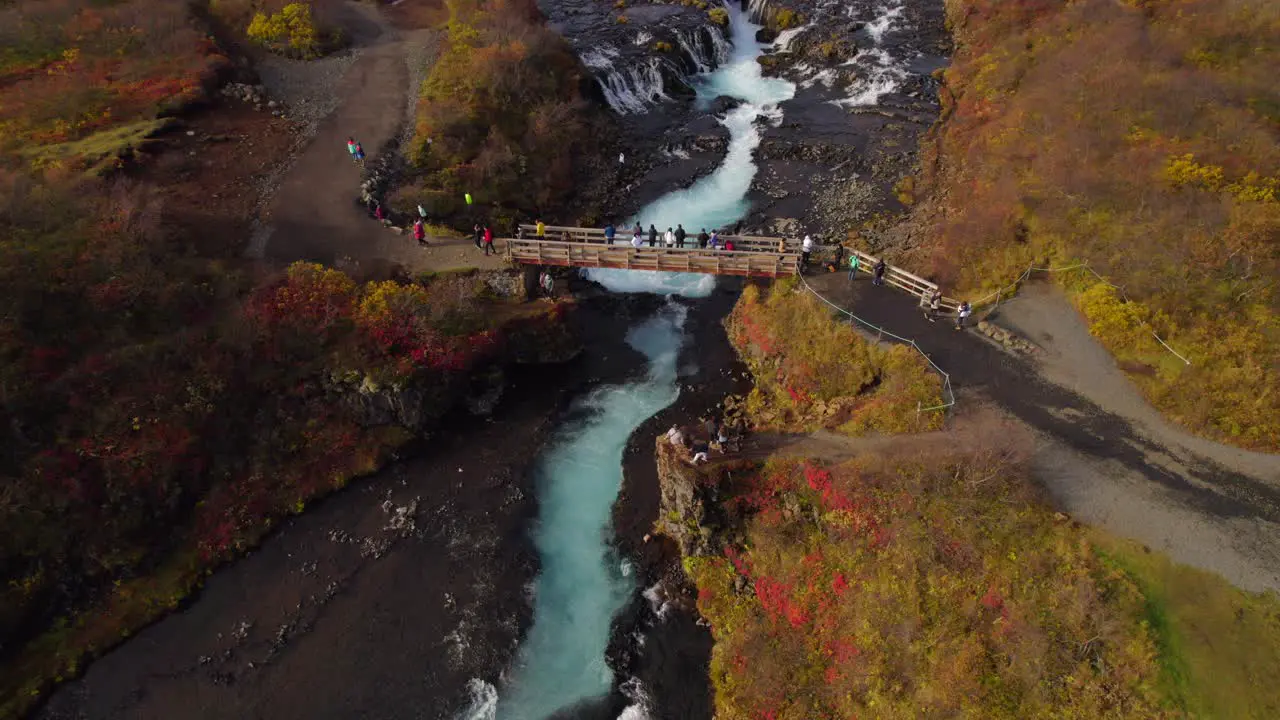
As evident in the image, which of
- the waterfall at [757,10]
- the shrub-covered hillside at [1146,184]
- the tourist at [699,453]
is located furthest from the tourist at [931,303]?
the waterfall at [757,10]

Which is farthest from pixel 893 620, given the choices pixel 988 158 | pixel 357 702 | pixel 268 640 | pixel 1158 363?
pixel 988 158

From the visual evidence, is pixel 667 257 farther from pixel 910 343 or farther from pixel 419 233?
pixel 419 233

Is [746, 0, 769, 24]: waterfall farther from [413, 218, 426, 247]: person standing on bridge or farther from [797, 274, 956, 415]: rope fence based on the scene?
[413, 218, 426, 247]: person standing on bridge

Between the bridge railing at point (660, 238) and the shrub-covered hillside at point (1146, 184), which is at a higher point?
the shrub-covered hillside at point (1146, 184)

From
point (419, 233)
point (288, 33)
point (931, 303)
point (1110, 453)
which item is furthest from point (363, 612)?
point (288, 33)

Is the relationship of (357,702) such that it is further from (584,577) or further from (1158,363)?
(1158,363)

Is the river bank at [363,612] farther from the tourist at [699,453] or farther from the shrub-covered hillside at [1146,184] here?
the shrub-covered hillside at [1146,184]
